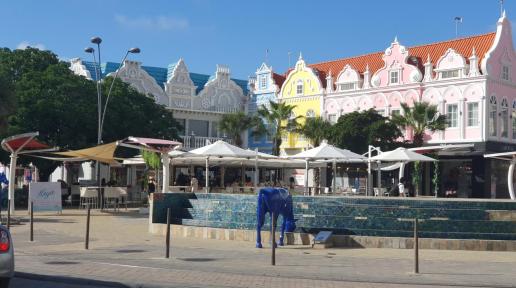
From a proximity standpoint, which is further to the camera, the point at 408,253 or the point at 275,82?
the point at 275,82

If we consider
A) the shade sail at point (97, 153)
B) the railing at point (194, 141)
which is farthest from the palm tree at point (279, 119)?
the shade sail at point (97, 153)

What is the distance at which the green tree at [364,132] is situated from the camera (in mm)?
42719

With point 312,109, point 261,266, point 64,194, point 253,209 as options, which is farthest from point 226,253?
point 312,109

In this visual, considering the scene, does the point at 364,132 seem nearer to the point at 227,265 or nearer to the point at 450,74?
the point at 450,74

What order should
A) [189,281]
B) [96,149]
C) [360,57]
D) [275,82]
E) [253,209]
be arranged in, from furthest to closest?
[275,82] → [360,57] → [96,149] → [253,209] → [189,281]

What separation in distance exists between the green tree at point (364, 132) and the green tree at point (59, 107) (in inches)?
497

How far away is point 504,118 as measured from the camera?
45594 millimetres

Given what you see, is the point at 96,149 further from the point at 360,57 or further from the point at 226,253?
the point at 360,57

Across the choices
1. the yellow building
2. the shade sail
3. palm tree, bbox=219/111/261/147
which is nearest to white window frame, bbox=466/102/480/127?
the yellow building

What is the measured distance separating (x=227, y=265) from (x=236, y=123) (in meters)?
41.1

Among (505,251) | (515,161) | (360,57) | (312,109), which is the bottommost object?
(505,251)

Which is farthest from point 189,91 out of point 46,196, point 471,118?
point 46,196

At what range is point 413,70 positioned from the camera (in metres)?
48.1

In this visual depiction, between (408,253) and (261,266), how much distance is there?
4516 millimetres
